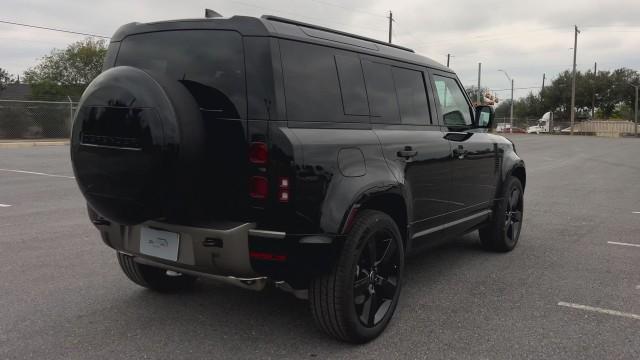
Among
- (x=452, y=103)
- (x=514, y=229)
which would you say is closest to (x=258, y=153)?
(x=452, y=103)

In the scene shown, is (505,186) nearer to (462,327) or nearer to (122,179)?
(462,327)

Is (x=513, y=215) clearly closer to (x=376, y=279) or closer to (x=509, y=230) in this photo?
(x=509, y=230)

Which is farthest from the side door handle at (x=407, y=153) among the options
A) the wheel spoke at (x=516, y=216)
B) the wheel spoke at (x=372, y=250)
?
the wheel spoke at (x=516, y=216)

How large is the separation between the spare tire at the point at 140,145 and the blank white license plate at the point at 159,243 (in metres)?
0.19

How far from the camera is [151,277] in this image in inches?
160

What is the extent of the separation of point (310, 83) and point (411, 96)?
4.11ft

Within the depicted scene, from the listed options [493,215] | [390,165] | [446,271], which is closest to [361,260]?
[390,165]

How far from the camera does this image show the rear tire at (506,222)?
5543mm

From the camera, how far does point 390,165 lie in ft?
11.8

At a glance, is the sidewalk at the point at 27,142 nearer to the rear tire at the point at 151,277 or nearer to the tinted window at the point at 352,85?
the rear tire at the point at 151,277

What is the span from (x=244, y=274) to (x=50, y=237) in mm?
3985

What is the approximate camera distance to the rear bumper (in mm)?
2916

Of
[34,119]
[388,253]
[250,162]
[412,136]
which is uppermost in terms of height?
[34,119]

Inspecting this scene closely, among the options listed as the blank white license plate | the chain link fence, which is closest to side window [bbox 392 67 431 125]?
the blank white license plate
